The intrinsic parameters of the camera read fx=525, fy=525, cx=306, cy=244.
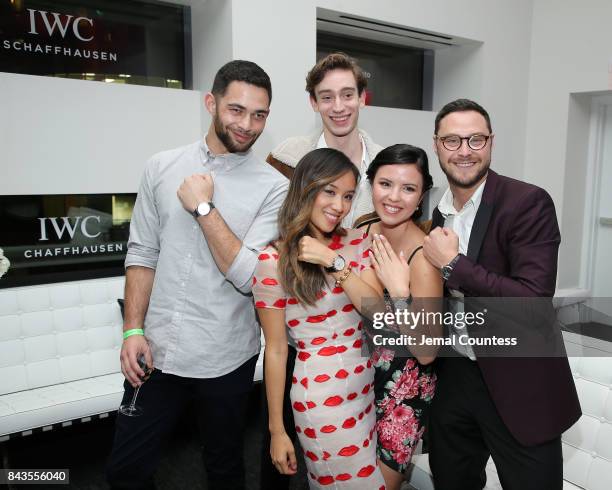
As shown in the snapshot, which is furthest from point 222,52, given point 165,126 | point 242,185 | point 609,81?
point 609,81

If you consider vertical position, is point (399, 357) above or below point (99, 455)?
above

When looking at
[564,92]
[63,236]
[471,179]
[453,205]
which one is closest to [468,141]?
[471,179]

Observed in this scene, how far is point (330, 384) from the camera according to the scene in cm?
166

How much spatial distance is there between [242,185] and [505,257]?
92 cm

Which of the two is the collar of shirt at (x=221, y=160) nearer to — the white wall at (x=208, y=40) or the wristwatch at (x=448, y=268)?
the wristwatch at (x=448, y=268)

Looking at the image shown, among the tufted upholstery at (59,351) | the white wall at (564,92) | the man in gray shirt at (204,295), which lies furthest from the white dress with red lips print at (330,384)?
the white wall at (564,92)

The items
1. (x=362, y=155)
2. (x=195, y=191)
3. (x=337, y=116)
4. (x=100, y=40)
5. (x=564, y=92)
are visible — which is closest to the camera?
(x=195, y=191)

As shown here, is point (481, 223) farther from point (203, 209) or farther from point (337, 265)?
point (203, 209)

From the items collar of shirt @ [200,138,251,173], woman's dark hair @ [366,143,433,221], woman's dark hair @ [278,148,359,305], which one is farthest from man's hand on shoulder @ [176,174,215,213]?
woman's dark hair @ [366,143,433,221]

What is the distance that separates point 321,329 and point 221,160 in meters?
0.70

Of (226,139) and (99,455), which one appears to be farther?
(99,455)

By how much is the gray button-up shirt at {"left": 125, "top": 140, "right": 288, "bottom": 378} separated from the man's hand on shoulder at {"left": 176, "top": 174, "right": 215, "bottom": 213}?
0.10 metres

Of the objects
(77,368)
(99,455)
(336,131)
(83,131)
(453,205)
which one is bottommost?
(99,455)

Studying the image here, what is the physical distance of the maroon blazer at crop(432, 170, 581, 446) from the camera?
4.95 ft
